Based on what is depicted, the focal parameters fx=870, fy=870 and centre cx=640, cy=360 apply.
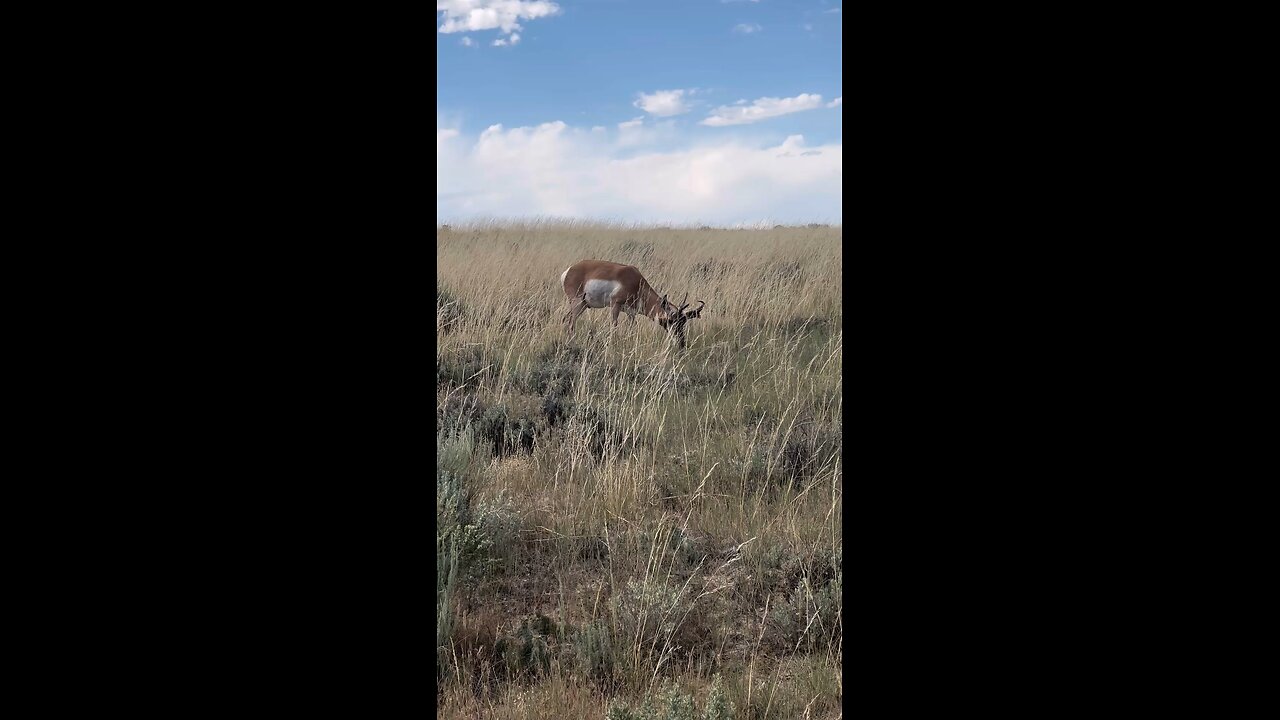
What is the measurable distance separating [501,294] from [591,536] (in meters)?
7.06

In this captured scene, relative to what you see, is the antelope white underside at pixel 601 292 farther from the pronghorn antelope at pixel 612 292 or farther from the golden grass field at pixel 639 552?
the golden grass field at pixel 639 552

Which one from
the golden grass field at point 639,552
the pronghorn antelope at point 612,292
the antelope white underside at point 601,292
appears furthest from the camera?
the antelope white underside at point 601,292

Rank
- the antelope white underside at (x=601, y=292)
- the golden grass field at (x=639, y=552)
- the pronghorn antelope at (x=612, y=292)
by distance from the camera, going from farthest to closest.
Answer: the antelope white underside at (x=601, y=292) < the pronghorn antelope at (x=612, y=292) < the golden grass field at (x=639, y=552)

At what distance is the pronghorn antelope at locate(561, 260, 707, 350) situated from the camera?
8.93m

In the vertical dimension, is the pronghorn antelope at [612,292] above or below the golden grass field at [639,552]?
above

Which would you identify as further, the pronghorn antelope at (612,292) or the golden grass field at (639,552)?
the pronghorn antelope at (612,292)

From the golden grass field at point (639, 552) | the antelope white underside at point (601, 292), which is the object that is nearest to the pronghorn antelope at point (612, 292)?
the antelope white underside at point (601, 292)

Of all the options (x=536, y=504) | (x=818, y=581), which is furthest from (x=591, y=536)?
(x=818, y=581)

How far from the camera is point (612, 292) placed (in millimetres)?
9117

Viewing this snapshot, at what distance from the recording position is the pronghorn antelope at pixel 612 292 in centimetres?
893

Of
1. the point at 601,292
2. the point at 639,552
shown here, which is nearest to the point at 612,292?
the point at 601,292

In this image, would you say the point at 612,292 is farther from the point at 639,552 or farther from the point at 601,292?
the point at 639,552
